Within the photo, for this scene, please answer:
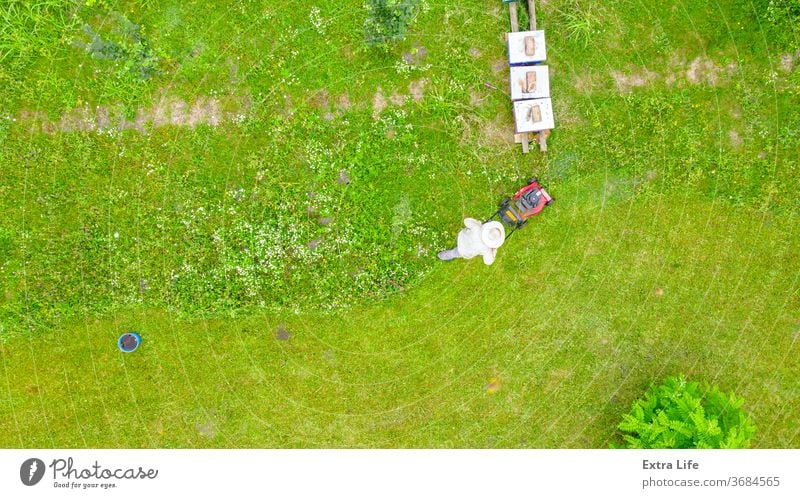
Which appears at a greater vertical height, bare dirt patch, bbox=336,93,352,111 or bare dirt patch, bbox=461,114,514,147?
bare dirt patch, bbox=336,93,352,111

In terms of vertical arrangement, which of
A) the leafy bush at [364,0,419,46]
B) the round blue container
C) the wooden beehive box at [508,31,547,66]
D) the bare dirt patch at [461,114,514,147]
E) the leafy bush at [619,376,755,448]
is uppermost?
the leafy bush at [364,0,419,46]

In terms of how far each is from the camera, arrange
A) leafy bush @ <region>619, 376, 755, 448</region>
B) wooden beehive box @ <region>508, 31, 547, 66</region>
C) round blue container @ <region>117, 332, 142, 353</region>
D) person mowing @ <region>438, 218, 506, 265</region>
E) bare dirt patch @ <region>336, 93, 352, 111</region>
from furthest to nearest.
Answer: bare dirt patch @ <region>336, 93, 352, 111</region> < round blue container @ <region>117, 332, 142, 353</region> < wooden beehive box @ <region>508, 31, 547, 66</region> < leafy bush @ <region>619, 376, 755, 448</region> < person mowing @ <region>438, 218, 506, 265</region>

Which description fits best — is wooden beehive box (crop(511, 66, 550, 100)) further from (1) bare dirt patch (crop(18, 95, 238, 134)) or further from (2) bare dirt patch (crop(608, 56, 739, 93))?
(1) bare dirt patch (crop(18, 95, 238, 134))

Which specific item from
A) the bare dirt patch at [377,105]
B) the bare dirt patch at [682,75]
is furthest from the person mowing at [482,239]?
the bare dirt patch at [682,75]

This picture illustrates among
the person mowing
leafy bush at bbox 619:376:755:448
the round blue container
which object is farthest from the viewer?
the round blue container

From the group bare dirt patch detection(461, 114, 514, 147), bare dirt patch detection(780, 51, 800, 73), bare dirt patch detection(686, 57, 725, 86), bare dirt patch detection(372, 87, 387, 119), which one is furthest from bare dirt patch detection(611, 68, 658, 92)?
bare dirt patch detection(372, 87, 387, 119)

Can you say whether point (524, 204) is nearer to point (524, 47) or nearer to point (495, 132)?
point (495, 132)

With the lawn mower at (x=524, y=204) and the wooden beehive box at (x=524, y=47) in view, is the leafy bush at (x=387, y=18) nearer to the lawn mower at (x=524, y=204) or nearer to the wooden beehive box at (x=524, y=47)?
the wooden beehive box at (x=524, y=47)
